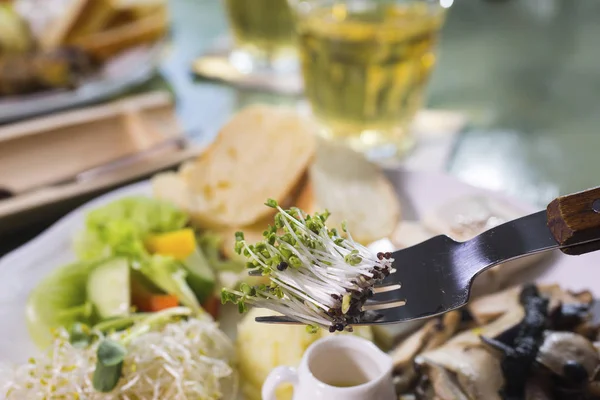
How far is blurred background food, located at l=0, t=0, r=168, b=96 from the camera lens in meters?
2.60

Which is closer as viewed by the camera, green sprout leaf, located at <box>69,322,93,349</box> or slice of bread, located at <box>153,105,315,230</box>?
green sprout leaf, located at <box>69,322,93,349</box>

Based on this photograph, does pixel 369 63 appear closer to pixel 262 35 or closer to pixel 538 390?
pixel 262 35

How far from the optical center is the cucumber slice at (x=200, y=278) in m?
1.59

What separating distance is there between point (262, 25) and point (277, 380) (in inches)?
80.1

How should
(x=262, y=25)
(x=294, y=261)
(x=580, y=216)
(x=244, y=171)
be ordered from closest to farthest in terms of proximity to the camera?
(x=580, y=216), (x=294, y=261), (x=244, y=171), (x=262, y=25)

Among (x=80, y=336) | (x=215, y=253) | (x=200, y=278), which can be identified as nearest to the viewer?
(x=80, y=336)

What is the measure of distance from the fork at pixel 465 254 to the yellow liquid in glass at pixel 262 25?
6.10 ft

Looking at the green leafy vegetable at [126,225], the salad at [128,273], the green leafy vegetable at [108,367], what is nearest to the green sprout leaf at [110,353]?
the green leafy vegetable at [108,367]

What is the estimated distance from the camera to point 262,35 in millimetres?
2830

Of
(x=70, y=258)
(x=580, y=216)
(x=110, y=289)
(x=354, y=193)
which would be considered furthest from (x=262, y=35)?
(x=580, y=216)

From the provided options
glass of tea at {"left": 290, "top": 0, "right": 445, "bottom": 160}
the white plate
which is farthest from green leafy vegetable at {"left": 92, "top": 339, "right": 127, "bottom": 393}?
glass of tea at {"left": 290, "top": 0, "right": 445, "bottom": 160}

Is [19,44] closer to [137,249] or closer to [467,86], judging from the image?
[137,249]

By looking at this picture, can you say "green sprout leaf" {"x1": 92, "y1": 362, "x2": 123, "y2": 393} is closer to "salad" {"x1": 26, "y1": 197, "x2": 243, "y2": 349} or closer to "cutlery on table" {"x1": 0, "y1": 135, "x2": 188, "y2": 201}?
"salad" {"x1": 26, "y1": 197, "x2": 243, "y2": 349}

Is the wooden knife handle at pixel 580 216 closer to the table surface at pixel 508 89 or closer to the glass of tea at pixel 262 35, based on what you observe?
the table surface at pixel 508 89
